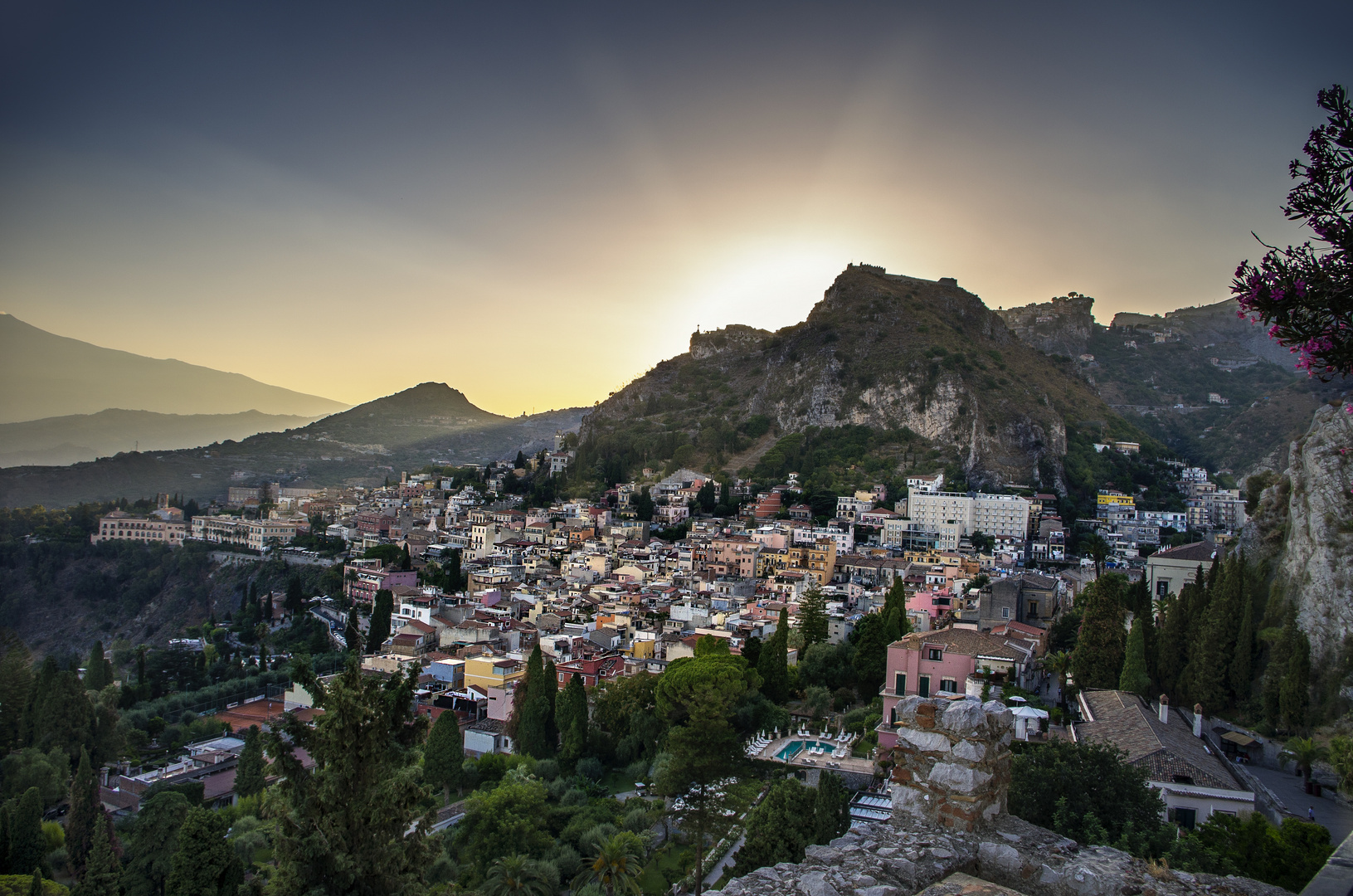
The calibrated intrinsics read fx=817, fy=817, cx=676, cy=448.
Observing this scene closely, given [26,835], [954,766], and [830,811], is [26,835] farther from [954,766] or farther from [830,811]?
[954,766]

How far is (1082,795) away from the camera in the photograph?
29.1 feet

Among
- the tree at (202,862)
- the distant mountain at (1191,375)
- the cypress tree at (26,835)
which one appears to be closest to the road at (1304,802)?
the tree at (202,862)

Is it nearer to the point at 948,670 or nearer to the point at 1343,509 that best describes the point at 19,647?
the point at 948,670

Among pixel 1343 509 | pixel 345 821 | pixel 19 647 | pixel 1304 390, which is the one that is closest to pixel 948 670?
pixel 1343 509

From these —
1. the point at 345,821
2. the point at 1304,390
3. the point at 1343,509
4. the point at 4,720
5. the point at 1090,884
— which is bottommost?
the point at 4,720

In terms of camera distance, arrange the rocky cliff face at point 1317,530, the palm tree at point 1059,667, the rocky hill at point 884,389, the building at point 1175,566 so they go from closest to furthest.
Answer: the rocky cliff face at point 1317,530
the palm tree at point 1059,667
the building at point 1175,566
the rocky hill at point 884,389

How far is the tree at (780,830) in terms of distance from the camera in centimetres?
1230

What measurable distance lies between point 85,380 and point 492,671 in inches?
2645

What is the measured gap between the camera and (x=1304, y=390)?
215ft

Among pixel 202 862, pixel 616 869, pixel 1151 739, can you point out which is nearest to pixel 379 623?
pixel 202 862

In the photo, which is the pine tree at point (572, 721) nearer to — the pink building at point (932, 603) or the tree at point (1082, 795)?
the pink building at point (932, 603)

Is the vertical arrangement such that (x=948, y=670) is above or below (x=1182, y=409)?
below

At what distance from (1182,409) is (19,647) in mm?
98420

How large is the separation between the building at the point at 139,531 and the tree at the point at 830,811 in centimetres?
5971
